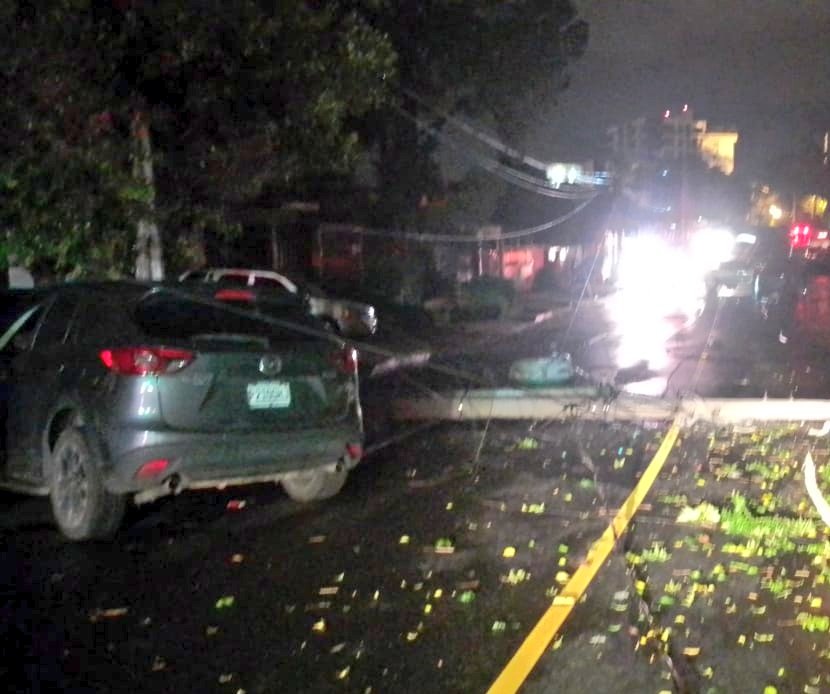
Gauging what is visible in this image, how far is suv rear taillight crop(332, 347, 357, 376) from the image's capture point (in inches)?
317

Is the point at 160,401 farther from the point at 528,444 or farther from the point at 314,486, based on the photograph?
the point at 528,444

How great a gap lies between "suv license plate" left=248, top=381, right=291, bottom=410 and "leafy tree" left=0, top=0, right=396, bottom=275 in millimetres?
6067

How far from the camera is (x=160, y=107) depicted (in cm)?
1364

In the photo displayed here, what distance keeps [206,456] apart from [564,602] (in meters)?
2.52

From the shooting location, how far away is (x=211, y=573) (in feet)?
22.4

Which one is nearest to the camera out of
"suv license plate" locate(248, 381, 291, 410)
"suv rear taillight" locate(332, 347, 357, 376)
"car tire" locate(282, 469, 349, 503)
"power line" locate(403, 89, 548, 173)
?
"suv license plate" locate(248, 381, 291, 410)

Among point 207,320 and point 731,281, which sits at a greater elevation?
point 207,320

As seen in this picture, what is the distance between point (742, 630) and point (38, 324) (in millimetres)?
5421

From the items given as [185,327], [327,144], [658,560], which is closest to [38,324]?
[185,327]

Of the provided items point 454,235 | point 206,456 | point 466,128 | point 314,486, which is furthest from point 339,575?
point 454,235

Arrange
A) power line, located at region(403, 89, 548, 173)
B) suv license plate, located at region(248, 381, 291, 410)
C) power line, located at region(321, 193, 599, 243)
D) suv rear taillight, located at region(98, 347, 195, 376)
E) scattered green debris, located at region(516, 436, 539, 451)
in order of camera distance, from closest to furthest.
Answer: suv rear taillight, located at region(98, 347, 195, 376) → suv license plate, located at region(248, 381, 291, 410) → scattered green debris, located at region(516, 436, 539, 451) → power line, located at region(403, 89, 548, 173) → power line, located at region(321, 193, 599, 243)

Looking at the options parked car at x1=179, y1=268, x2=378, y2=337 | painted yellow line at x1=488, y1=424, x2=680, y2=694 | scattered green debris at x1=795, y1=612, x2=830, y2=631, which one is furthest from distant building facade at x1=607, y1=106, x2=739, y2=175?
scattered green debris at x1=795, y1=612, x2=830, y2=631

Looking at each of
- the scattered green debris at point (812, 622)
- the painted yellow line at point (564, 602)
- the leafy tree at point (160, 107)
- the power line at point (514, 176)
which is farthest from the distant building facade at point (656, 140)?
the scattered green debris at point (812, 622)

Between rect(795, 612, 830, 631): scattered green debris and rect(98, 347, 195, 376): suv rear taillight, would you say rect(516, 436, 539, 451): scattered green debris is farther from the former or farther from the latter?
rect(795, 612, 830, 631): scattered green debris
